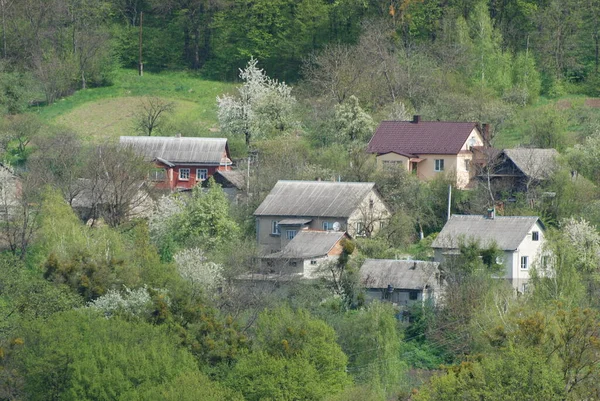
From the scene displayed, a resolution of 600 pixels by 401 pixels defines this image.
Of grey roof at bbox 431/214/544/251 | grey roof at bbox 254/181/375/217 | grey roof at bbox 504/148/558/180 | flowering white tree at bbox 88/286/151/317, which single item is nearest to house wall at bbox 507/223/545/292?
grey roof at bbox 431/214/544/251

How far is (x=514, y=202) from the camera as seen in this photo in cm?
5972

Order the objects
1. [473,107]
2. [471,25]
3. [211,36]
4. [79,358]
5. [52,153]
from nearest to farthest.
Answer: [79,358] < [52,153] < [473,107] < [471,25] < [211,36]

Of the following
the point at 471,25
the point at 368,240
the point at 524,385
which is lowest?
the point at 524,385

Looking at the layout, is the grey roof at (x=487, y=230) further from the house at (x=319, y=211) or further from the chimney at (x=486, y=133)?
the chimney at (x=486, y=133)

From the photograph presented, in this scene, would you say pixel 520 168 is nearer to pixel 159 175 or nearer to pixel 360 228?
pixel 360 228

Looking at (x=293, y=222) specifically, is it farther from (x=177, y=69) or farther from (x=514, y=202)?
(x=177, y=69)

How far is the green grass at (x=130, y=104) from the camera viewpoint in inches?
2945

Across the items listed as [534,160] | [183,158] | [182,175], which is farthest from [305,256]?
[182,175]

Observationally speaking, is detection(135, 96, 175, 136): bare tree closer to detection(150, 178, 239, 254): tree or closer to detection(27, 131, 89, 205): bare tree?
detection(27, 131, 89, 205): bare tree

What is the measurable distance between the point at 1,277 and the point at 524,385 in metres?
19.2

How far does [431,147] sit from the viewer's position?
65.6m

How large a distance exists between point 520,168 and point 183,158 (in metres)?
14.4

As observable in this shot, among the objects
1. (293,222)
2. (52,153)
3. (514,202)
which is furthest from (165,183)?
(514,202)

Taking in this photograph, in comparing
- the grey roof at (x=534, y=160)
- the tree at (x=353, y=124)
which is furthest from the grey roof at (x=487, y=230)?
the tree at (x=353, y=124)
